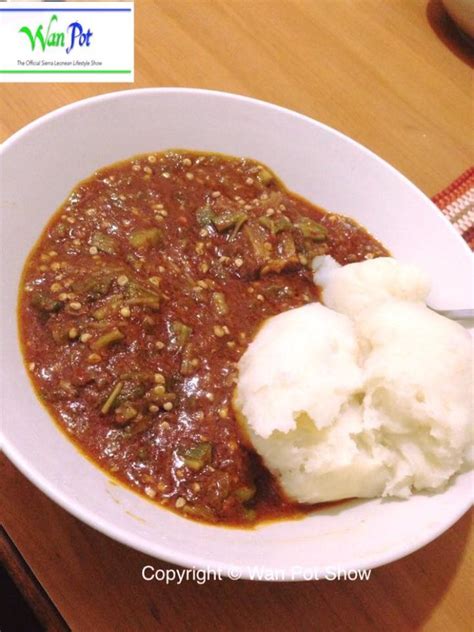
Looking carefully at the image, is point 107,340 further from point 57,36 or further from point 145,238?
point 57,36

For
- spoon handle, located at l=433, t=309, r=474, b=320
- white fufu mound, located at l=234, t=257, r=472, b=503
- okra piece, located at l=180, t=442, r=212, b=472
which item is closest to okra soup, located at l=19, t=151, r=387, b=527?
okra piece, located at l=180, t=442, r=212, b=472

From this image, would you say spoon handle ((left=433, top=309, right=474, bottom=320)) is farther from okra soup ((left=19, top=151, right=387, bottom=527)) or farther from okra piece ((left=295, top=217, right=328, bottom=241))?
okra piece ((left=295, top=217, right=328, bottom=241))

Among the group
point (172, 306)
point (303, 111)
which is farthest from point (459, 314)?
point (303, 111)

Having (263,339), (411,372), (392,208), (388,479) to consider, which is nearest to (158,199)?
(263,339)

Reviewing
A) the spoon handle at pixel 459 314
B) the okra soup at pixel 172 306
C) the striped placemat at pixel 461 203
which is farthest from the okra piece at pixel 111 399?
the striped placemat at pixel 461 203

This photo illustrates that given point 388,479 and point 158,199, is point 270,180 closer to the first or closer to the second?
point 158,199

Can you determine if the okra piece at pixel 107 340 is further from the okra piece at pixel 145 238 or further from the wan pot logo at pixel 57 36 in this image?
the wan pot logo at pixel 57 36
